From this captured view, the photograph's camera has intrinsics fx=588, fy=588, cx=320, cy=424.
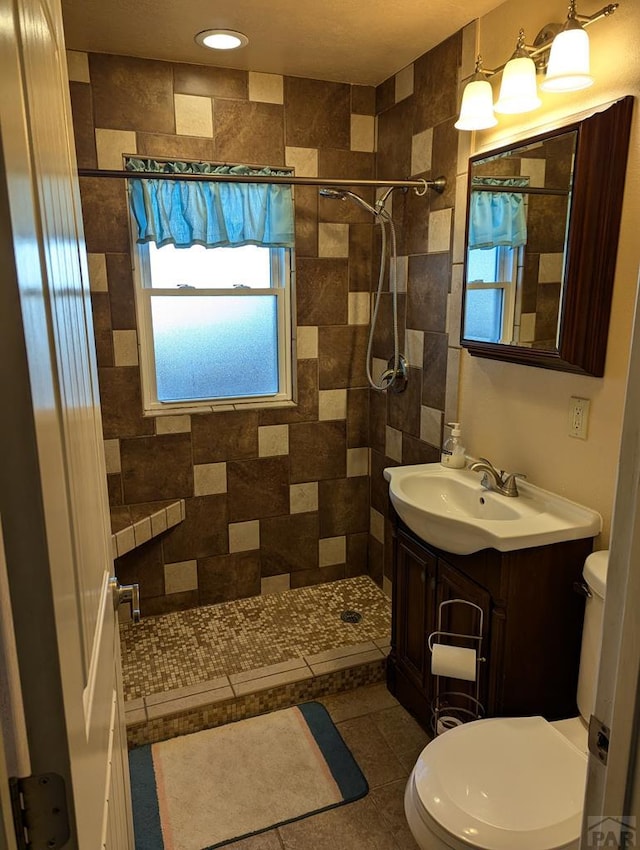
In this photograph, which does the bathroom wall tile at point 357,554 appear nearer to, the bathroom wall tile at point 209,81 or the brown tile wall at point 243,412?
the brown tile wall at point 243,412

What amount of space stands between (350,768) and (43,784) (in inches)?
72.8

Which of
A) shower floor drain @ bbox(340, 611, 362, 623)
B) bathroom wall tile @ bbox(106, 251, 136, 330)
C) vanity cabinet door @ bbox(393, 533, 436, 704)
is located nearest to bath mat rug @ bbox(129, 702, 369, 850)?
vanity cabinet door @ bbox(393, 533, 436, 704)

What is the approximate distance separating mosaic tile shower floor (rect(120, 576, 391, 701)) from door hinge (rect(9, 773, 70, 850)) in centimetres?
196

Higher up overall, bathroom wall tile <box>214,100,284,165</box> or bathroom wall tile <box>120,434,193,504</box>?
bathroom wall tile <box>214,100,284,165</box>

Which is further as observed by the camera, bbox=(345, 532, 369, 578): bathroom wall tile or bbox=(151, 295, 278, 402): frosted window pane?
bbox=(345, 532, 369, 578): bathroom wall tile

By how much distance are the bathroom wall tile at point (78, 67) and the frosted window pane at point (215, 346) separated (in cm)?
94

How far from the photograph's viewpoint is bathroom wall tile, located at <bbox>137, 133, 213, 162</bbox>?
8.54 feet

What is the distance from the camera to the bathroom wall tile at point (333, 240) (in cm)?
294

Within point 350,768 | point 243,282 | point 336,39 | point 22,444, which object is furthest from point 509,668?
point 336,39

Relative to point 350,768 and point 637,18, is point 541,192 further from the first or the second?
point 350,768

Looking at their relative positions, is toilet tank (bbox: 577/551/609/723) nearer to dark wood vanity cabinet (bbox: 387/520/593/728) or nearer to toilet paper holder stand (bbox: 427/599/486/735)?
dark wood vanity cabinet (bbox: 387/520/593/728)

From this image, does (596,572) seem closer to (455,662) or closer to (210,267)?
(455,662)

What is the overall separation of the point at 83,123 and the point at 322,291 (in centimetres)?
128

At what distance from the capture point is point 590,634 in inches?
65.9
